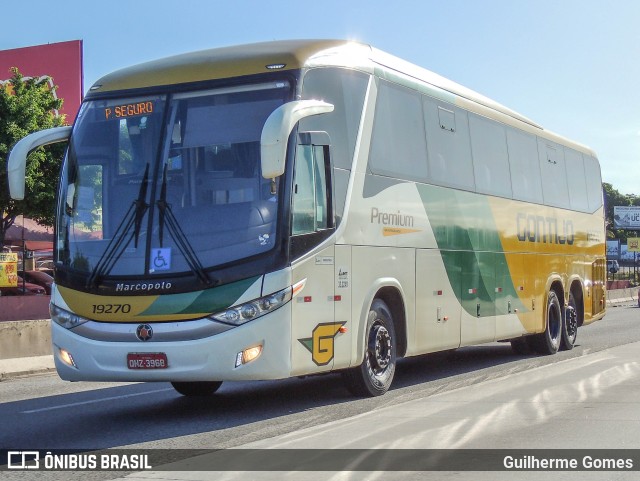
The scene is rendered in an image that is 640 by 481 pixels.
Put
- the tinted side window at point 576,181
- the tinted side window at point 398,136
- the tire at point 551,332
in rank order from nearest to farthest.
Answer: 1. the tinted side window at point 398,136
2. the tire at point 551,332
3. the tinted side window at point 576,181

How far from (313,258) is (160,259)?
5.21 ft

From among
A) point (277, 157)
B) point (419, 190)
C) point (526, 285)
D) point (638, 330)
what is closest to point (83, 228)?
point (277, 157)

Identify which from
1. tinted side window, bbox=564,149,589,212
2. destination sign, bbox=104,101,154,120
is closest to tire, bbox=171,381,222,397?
destination sign, bbox=104,101,154,120

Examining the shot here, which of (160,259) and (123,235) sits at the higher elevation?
(123,235)

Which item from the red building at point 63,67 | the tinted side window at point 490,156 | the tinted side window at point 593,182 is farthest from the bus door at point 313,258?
the red building at point 63,67

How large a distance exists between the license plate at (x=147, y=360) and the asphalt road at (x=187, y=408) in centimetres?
63

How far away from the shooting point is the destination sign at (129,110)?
10938mm

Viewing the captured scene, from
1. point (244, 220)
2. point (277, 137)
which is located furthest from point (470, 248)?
point (277, 137)

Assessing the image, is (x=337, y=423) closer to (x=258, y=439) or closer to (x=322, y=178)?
(x=258, y=439)

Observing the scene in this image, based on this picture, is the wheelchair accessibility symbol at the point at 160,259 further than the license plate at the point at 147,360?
Yes

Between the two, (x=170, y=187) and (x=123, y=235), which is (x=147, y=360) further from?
(x=170, y=187)

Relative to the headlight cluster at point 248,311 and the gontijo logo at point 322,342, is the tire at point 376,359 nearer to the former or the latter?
the gontijo logo at point 322,342

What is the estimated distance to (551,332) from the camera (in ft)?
62.9

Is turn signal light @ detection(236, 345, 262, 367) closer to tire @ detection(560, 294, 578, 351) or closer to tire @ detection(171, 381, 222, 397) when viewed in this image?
tire @ detection(171, 381, 222, 397)
